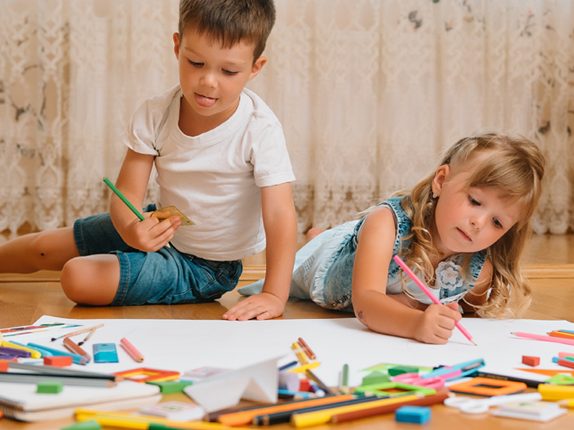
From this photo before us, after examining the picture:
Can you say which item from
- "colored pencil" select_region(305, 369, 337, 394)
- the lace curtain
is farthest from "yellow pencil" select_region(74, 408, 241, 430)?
the lace curtain

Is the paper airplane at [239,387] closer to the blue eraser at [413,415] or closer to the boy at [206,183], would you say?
the blue eraser at [413,415]

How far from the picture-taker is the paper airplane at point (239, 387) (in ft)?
2.43

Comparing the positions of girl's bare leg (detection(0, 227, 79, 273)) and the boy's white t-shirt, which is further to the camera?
girl's bare leg (detection(0, 227, 79, 273))

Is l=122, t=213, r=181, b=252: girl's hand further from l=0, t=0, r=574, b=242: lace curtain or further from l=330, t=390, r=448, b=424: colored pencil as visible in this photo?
l=0, t=0, r=574, b=242: lace curtain

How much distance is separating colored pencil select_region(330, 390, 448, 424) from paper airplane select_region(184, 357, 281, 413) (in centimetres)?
7

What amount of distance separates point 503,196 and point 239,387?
0.58 meters

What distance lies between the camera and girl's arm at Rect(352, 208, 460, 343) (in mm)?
1044

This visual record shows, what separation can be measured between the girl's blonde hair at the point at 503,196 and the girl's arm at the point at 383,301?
2.0 inches

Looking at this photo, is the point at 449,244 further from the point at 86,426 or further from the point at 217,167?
the point at 86,426

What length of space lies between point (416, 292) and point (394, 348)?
31cm

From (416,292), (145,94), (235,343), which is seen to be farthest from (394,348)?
(145,94)

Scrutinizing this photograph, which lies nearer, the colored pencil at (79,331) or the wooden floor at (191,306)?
the colored pencil at (79,331)

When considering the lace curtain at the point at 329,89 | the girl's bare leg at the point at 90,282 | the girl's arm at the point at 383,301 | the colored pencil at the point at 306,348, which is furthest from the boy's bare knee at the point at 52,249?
the lace curtain at the point at 329,89

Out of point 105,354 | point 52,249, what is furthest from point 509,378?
point 52,249
